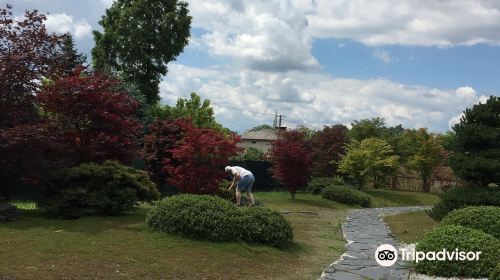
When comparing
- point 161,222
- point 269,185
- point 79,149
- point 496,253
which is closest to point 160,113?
point 269,185

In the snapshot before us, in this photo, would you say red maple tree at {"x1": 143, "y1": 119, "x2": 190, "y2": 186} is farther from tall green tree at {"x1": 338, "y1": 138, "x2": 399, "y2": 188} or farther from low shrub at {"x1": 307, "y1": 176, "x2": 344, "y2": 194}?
tall green tree at {"x1": 338, "y1": 138, "x2": 399, "y2": 188}

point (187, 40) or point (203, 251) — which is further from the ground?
point (187, 40)

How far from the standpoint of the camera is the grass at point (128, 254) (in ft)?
21.3

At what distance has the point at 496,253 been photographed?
25.8 feet

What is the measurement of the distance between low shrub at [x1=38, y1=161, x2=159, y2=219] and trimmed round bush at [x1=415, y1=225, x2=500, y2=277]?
6.01 m

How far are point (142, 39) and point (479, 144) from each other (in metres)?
19.2

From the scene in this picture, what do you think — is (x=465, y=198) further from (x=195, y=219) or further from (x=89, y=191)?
(x=89, y=191)

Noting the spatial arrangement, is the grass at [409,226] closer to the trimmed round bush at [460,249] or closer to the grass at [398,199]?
the trimmed round bush at [460,249]

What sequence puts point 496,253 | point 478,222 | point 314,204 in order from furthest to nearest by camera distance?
1. point 314,204
2. point 478,222
3. point 496,253

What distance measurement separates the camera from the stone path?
7953 mm

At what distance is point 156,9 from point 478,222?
21.7 meters

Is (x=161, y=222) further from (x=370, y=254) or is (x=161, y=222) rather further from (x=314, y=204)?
(x=314, y=204)

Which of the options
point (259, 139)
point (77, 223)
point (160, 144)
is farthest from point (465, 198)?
point (259, 139)

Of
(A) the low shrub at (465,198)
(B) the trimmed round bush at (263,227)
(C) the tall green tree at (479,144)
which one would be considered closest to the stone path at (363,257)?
(B) the trimmed round bush at (263,227)
